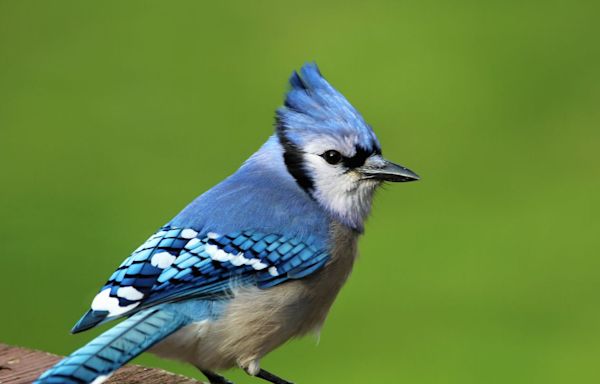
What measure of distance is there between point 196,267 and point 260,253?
0.16 meters

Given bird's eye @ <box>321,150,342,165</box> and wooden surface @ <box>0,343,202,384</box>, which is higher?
bird's eye @ <box>321,150,342,165</box>

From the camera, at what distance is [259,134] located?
545 cm

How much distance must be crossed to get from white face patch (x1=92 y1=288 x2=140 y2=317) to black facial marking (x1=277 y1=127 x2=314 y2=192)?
0.57 m

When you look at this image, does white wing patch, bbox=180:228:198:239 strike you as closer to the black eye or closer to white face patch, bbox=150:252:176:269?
white face patch, bbox=150:252:176:269

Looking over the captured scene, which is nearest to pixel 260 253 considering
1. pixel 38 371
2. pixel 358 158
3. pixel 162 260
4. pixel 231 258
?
pixel 231 258

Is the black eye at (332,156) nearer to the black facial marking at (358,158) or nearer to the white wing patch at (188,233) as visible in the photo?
the black facial marking at (358,158)

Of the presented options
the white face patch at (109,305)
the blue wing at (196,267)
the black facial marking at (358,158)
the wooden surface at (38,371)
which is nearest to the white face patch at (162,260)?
the blue wing at (196,267)

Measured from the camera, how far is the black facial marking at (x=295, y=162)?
2812 mm

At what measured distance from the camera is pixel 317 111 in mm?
2740

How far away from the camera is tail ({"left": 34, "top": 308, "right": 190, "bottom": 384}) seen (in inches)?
86.5

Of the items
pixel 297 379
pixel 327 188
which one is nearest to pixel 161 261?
pixel 327 188

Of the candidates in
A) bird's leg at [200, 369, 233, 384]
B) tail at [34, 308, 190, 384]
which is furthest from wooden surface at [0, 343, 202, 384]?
tail at [34, 308, 190, 384]

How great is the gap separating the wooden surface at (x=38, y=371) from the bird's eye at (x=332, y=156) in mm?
545

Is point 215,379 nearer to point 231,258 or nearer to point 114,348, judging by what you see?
point 231,258
